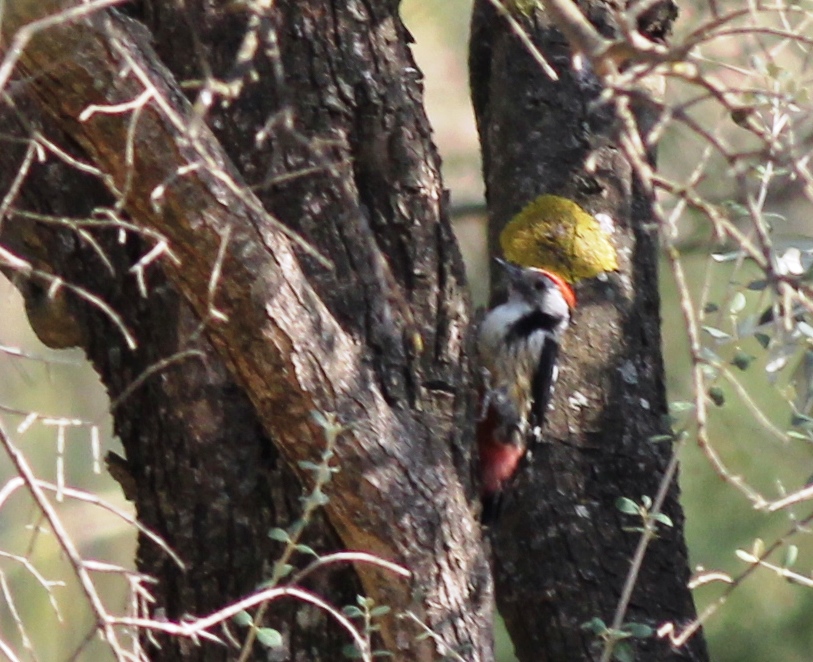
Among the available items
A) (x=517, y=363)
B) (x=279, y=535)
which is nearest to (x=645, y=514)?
(x=279, y=535)

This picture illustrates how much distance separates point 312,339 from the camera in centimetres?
217

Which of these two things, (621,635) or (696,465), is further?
A: (696,465)

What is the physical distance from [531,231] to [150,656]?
1.53m

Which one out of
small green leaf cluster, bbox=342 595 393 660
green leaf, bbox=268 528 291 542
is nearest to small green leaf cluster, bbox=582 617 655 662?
small green leaf cluster, bbox=342 595 393 660

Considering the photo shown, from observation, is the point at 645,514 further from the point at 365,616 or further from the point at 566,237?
the point at 566,237

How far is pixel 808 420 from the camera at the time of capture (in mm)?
2566

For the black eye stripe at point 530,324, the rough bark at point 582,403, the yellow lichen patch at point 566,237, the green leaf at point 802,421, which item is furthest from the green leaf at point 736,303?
the black eye stripe at point 530,324

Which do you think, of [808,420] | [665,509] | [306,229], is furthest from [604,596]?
[306,229]

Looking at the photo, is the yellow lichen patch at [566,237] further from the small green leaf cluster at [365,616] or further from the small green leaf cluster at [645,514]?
the small green leaf cluster at [365,616]

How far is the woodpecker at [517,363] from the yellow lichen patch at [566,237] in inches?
2.5

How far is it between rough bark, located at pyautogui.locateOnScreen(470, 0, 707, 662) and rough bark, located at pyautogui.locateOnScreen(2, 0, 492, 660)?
28.4 inches

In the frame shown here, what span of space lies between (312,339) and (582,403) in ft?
4.10

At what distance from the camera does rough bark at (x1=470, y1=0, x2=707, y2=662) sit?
121 inches

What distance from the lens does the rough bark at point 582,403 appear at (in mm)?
3062
